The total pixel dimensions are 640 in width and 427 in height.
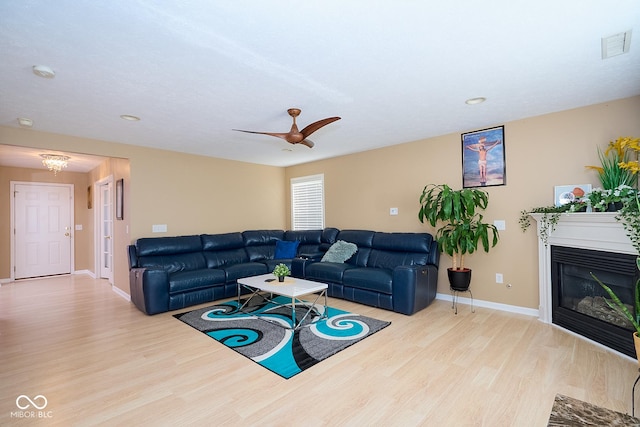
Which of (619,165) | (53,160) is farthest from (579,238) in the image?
(53,160)

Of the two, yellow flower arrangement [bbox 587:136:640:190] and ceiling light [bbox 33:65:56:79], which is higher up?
ceiling light [bbox 33:65:56:79]

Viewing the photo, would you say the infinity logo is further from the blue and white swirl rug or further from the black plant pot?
the black plant pot

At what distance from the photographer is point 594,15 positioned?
70.6 inches

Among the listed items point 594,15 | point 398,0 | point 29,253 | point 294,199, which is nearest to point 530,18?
point 594,15

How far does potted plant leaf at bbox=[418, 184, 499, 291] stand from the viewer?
3.72 metres

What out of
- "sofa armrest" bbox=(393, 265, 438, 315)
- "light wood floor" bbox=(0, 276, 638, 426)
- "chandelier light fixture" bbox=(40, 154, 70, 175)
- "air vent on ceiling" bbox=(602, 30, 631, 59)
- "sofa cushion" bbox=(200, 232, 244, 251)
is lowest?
"light wood floor" bbox=(0, 276, 638, 426)

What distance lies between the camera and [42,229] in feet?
21.5

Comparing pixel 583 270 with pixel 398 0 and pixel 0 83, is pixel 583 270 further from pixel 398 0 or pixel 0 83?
pixel 0 83

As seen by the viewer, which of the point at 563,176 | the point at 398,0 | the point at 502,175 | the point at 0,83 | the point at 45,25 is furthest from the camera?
the point at 502,175

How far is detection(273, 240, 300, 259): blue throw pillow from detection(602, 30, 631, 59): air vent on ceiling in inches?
185

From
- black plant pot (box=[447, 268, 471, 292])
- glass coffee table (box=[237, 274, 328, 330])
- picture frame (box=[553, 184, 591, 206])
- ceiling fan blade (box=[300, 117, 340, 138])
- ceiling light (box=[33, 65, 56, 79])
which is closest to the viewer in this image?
ceiling light (box=[33, 65, 56, 79])

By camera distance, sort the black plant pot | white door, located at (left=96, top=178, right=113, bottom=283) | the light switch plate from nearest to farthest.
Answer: the black plant pot
the light switch plate
white door, located at (left=96, top=178, right=113, bottom=283)

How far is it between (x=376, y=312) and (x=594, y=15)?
3.38 m

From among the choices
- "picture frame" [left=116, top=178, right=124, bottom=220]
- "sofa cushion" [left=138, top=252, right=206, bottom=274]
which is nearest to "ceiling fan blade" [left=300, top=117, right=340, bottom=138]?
"sofa cushion" [left=138, top=252, right=206, bottom=274]
